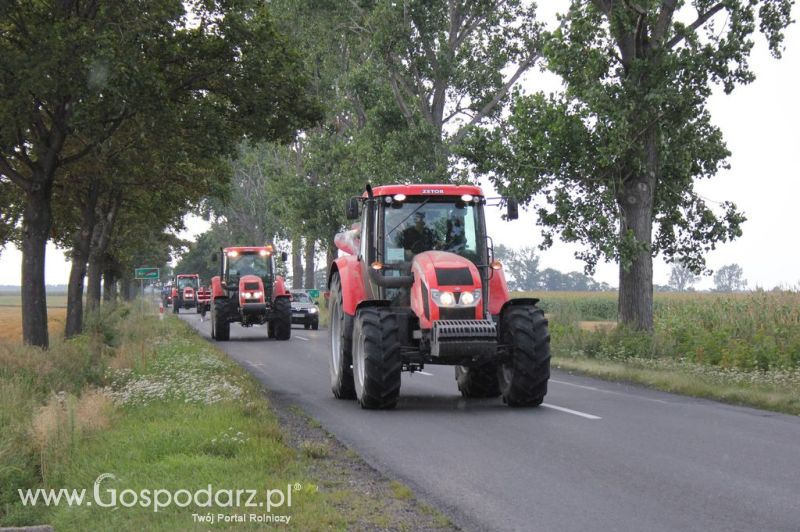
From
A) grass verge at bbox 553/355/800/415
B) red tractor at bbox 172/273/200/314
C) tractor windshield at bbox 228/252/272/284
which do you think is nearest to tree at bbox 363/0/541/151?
tractor windshield at bbox 228/252/272/284

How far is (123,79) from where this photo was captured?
16.3 m

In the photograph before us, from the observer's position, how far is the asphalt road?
682cm

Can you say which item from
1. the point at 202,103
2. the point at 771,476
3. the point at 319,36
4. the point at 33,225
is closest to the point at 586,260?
the point at 202,103

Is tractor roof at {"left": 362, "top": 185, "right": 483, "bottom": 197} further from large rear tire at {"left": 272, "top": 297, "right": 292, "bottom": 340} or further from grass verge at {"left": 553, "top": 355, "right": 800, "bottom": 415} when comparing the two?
large rear tire at {"left": 272, "top": 297, "right": 292, "bottom": 340}

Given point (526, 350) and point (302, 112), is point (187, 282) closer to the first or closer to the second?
point (302, 112)

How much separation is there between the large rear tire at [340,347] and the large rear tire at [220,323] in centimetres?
1574

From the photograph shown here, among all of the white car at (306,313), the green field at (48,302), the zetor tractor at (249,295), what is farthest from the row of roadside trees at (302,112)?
the green field at (48,302)

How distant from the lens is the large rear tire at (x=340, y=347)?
45.9 feet

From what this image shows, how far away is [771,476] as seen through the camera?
8.14 meters

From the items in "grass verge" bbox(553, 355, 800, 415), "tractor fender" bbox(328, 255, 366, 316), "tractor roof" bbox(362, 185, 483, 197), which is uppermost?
"tractor roof" bbox(362, 185, 483, 197)

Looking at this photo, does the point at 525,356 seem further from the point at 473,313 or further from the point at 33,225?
the point at 33,225

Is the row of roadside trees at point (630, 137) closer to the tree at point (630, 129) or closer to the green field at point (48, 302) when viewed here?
the tree at point (630, 129)

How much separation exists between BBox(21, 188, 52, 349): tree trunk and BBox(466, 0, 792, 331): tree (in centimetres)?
1045

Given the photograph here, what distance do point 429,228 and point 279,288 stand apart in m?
18.6
